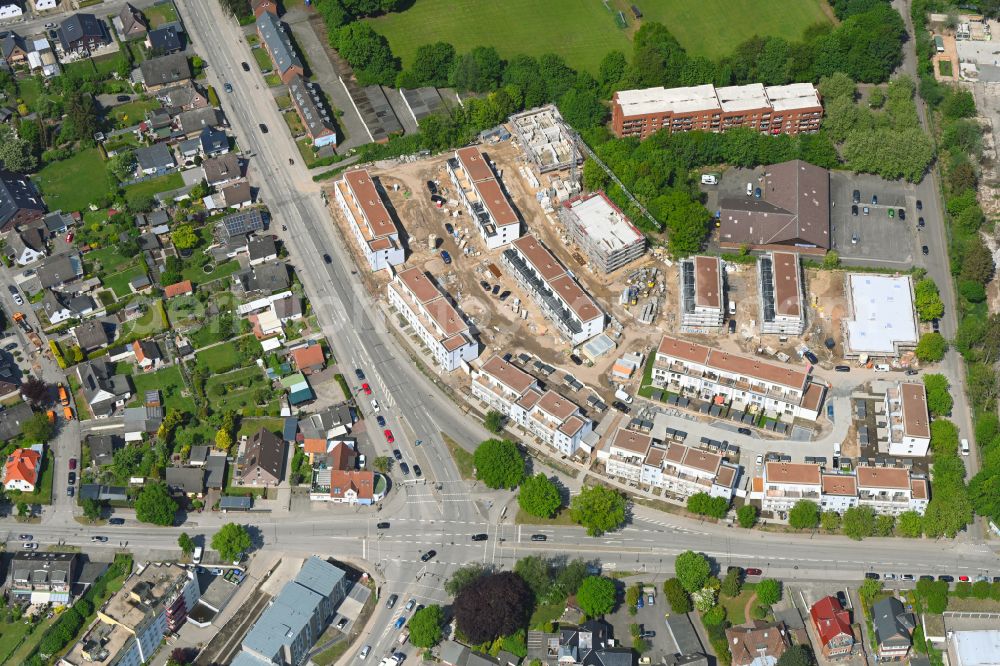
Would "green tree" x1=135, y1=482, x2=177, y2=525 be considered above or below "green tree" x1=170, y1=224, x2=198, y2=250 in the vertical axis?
below

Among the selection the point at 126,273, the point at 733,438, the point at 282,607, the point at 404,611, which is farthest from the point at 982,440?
the point at 126,273

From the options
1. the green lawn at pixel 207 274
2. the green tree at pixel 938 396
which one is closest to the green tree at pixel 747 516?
the green tree at pixel 938 396

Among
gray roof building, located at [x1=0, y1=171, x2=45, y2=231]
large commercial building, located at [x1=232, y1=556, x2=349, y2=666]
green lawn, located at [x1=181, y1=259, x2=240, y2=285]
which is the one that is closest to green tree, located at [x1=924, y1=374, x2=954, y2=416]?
large commercial building, located at [x1=232, y1=556, x2=349, y2=666]

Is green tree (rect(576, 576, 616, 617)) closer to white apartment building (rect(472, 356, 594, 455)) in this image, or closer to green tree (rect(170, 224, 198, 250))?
white apartment building (rect(472, 356, 594, 455))

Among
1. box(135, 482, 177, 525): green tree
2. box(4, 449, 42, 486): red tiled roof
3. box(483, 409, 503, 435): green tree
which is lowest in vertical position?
box(483, 409, 503, 435): green tree

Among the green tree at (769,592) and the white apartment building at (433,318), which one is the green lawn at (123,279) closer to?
the white apartment building at (433,318)

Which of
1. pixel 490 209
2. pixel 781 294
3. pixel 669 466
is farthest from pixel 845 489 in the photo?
pixel 490 209

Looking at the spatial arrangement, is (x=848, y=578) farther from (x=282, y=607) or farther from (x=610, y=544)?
(x=282, y=607)
